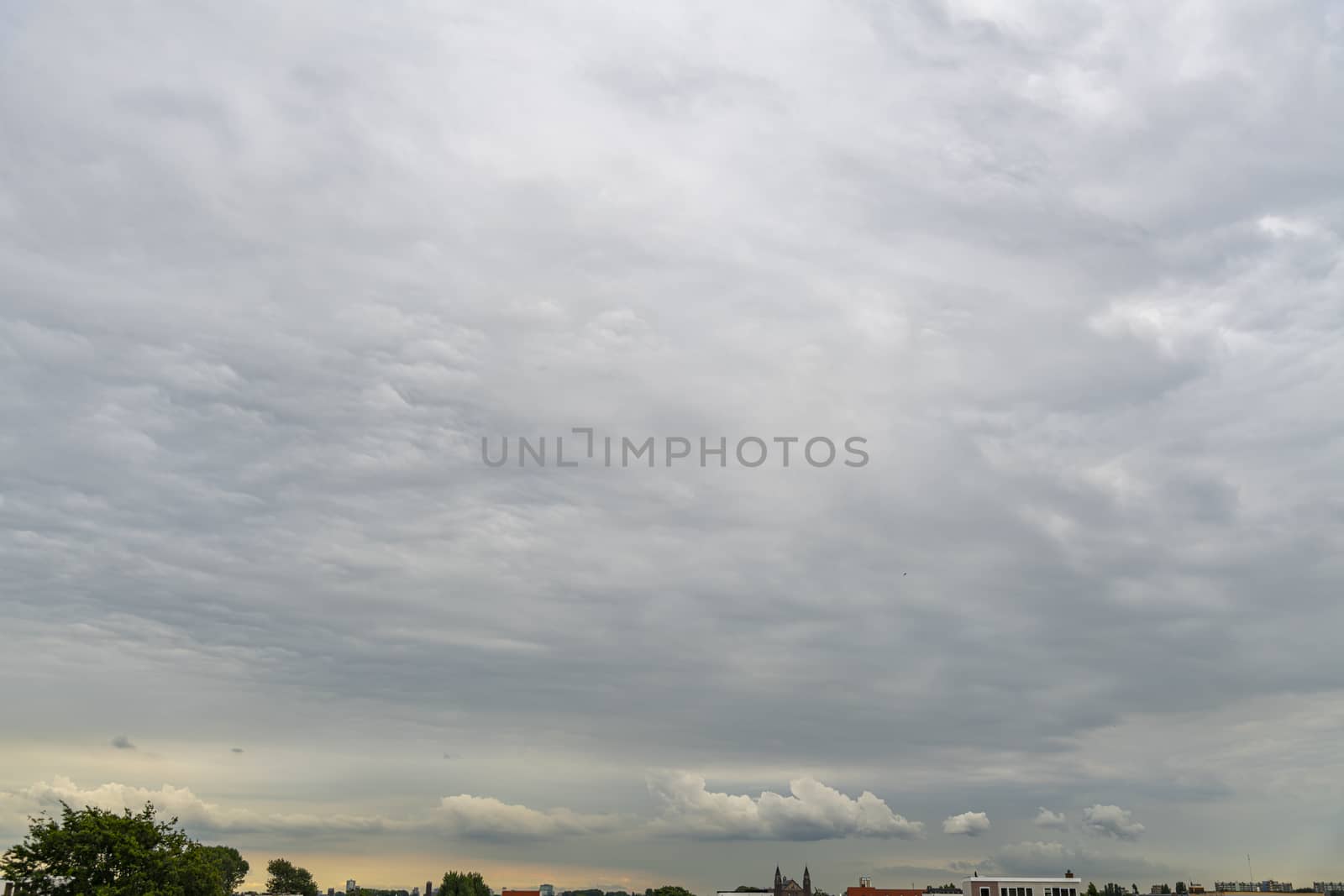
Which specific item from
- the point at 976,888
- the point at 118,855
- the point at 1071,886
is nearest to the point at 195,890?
the point at 118,855

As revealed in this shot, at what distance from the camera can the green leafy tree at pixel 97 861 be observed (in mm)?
81125

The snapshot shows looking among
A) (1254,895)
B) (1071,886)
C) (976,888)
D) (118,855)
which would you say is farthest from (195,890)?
(1254,895)

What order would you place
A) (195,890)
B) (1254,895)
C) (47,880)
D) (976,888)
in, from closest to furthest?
1. (47,880)
2. (195,890)
3. (976,888)
4. (1254,895)

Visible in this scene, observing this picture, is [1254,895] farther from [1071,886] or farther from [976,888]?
[976,888]

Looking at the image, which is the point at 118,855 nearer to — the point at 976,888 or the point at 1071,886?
the point at 976,888

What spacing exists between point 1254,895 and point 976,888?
2449 inches

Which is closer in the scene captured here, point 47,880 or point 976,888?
point 47,880

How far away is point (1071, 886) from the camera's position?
17425cm

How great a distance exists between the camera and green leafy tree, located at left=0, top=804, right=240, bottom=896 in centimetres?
8112

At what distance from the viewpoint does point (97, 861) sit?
82.8 metres

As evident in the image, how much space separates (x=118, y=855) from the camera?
271ft

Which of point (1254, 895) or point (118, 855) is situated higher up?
point (118, 855)

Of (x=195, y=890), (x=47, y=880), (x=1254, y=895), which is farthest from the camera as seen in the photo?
(x=1254, y=895)

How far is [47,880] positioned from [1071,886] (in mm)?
153663
